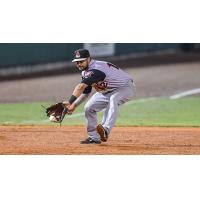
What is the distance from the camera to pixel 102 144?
37.2ft

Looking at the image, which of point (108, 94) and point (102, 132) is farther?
point (108, 94)

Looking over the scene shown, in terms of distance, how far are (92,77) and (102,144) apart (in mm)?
1125

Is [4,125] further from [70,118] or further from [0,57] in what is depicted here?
[0,57]

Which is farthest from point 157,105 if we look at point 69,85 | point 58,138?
point 58,138

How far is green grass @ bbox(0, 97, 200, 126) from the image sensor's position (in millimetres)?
14023

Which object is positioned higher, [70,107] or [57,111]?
[70,107]

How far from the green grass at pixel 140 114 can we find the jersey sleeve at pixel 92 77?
3.02 metres

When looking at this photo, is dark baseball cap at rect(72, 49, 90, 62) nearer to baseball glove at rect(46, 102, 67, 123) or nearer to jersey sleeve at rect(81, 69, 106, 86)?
jersey sleeve at rect(81, 69, 106, 86)

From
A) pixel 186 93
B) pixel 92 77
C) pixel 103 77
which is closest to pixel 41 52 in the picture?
pixel 186 93

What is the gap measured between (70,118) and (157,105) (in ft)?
6.85

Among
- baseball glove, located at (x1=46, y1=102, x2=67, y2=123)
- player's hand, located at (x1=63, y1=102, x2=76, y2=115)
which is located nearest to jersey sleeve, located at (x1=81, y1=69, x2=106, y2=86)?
player's hand, located at (x1=63, y1=102, x2=76, y2=115)

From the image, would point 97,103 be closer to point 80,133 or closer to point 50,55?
point 80,133

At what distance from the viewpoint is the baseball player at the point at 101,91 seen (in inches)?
422

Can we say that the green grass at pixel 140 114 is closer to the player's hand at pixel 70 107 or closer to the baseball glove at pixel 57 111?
the baseball glove at pixel 57 111
